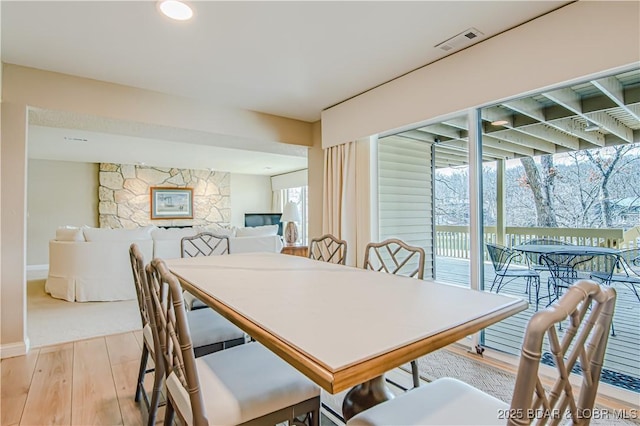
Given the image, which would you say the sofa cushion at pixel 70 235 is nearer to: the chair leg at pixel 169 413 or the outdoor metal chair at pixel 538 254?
the chair leg at pixel 169 413

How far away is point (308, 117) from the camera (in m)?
4.11

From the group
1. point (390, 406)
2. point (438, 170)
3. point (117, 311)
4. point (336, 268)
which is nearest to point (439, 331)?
point (390, 406)

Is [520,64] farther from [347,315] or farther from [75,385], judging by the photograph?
[75,385]

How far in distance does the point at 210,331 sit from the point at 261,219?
25.6 ft

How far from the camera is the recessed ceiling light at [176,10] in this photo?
1862mm

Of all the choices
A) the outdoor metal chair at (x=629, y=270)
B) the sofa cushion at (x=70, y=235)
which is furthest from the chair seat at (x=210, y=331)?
the sofa cushion at (x=70, y=235)

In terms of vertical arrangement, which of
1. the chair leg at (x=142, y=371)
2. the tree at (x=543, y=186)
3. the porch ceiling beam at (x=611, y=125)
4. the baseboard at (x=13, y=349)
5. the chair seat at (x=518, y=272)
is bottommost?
the baseboard at (x=13, y=349)

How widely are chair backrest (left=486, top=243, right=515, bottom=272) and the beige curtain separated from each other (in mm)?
1368

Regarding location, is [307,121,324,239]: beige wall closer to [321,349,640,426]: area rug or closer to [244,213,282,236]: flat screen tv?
[321,349,640,426]: area rug

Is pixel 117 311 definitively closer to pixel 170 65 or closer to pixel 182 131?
pixel 182 131

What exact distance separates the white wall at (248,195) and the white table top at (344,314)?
7951 mm

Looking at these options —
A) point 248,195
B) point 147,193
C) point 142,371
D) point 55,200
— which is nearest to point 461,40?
point 142,371


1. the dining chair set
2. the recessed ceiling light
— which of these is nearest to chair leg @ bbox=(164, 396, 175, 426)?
the dining chair set

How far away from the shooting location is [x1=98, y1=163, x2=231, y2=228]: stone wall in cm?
762
